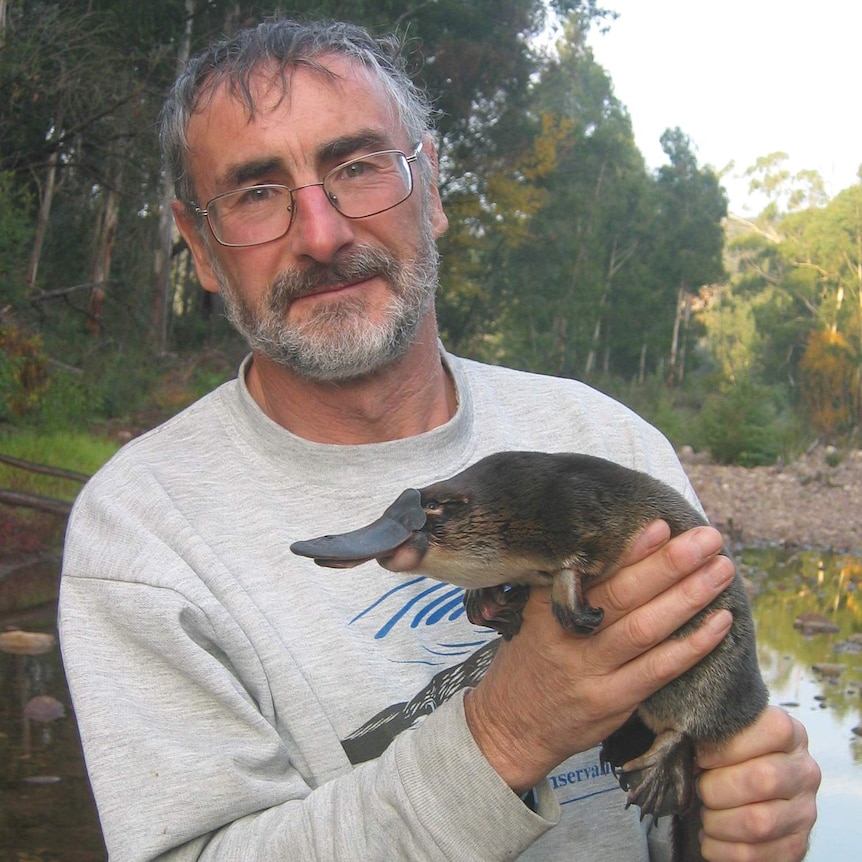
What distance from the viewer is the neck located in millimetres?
1967

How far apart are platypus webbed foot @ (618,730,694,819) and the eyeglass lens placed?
1058 mm

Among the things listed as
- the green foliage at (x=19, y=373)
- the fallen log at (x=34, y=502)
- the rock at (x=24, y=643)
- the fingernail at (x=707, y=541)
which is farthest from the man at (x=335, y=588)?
the green foliage at (x=19, y=373)

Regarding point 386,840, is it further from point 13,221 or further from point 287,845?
point 13,221

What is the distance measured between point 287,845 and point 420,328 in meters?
0.99

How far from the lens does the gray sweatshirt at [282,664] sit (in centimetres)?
140

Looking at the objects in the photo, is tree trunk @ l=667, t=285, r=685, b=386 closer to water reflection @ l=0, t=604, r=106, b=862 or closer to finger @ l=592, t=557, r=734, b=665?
water reflection @ l=0, t=604, r=106, b=862

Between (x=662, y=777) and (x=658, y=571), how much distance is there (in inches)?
13.3

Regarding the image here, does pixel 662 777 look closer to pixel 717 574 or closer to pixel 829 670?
pixel 717 574

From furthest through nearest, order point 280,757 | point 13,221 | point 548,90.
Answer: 1. point 548,90
2. point 13,221
3. point 280,757

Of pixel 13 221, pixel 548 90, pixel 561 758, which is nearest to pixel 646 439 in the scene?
pixel 561 758

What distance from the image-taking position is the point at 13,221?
10.7 metres

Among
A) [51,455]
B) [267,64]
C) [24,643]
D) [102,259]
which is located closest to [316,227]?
[267,64]

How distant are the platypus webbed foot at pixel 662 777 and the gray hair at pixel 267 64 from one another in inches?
46.8

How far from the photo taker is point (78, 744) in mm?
3955
